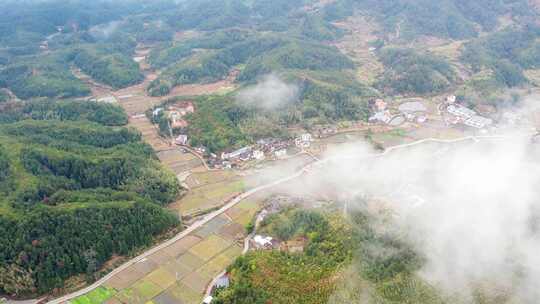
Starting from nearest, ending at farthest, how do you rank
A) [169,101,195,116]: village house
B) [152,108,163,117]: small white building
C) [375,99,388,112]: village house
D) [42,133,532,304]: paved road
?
[42,133,532,304]: paved road
[169,101,195,116]: village house
[152,108,163,117]: small white building
[375,99,388,112]: village house

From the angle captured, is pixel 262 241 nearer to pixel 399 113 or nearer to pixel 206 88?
pixel 399 113

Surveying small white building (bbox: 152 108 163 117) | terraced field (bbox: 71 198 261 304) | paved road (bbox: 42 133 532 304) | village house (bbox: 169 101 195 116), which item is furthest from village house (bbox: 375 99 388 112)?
terraced field (bbox: 71 198 261 304)

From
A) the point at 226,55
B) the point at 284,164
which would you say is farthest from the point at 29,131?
the point at 226,55

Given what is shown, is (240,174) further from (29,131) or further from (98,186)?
(29,131)

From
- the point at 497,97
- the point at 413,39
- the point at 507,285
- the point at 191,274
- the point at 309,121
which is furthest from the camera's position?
the point at 413,39

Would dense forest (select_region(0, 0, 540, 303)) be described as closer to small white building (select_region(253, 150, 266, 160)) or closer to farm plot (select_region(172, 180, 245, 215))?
farm plot (select_region(172, 180, 245, 215))
